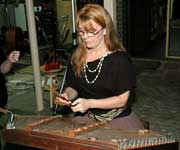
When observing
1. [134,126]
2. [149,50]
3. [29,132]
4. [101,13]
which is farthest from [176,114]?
[149,50]

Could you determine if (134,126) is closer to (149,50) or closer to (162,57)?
(162,57)

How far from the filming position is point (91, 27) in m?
1.73

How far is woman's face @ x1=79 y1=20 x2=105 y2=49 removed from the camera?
5.73 ft

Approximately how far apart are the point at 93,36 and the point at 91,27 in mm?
64

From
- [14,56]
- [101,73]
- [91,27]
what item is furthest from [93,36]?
[14,56]

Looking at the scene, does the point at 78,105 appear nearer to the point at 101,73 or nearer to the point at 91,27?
the point at 101,73

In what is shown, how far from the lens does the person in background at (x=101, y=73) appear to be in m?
1.75

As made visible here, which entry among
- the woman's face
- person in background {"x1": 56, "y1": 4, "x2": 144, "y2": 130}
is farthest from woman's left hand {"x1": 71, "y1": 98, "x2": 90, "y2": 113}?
the woman's face

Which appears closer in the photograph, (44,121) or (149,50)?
(44,121)

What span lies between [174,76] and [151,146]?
12.2 feet

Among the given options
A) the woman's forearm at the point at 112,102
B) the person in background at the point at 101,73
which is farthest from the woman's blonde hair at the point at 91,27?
the woman's forearm at the point at 112,102

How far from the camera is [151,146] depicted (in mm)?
1414

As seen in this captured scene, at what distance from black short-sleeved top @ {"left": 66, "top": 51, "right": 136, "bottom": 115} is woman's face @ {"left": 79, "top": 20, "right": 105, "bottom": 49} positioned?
11cm

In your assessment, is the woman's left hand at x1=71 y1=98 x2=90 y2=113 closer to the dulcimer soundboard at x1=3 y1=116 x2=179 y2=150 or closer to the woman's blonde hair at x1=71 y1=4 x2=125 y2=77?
the dulcimer soundboard at x1=3 y1=116 x2=179 y2=150
